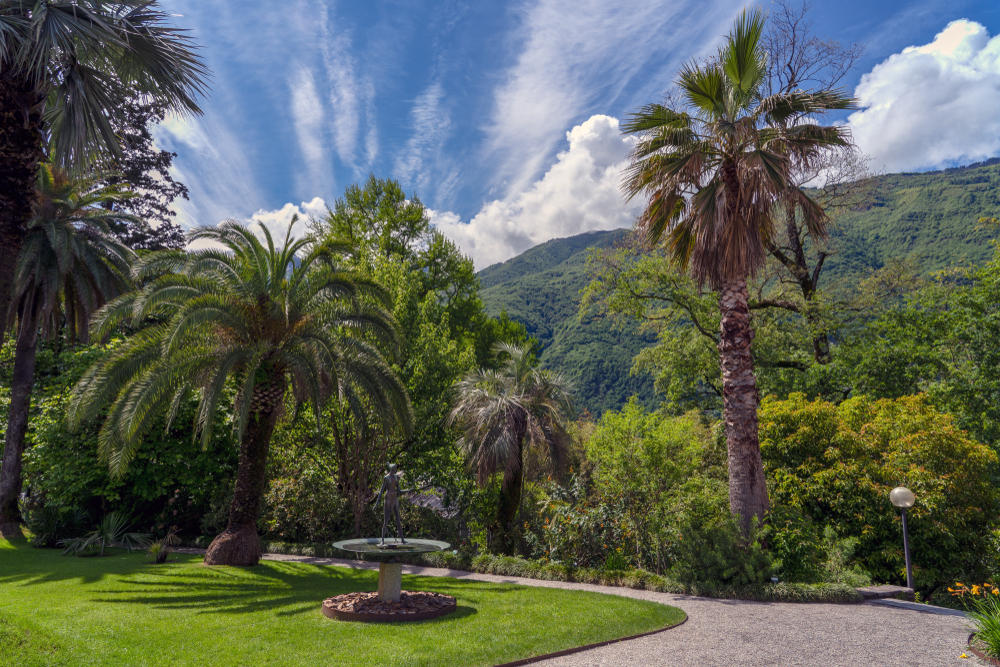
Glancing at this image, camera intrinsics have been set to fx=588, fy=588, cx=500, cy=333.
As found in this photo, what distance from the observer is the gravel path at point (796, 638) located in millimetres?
6934

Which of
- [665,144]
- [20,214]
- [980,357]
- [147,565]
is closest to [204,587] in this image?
[147,565]

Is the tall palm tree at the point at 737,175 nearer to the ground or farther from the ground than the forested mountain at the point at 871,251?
nearer to the ground

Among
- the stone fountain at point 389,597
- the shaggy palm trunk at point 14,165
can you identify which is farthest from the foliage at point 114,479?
the shaggy palm trunk at point 14,165

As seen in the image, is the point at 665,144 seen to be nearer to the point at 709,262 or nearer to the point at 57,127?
the point at 709,262

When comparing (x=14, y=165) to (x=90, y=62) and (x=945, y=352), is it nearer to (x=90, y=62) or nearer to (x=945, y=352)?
(x=90, y=62)

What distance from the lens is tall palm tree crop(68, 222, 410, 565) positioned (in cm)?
1246

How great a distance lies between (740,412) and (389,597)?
25.3ft

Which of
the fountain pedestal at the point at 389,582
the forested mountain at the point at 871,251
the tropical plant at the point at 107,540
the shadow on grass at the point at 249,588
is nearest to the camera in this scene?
the fountain pedestal at the point at 389,582

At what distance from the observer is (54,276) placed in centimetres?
1834

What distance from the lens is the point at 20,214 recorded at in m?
7.61

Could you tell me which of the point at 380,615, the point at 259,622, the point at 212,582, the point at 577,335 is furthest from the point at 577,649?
the point at 577,335

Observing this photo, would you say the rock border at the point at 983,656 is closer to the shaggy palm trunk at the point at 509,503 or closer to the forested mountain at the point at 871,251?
the shaggy palm trunk at the point at 509,503

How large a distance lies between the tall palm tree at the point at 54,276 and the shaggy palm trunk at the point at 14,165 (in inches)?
Result: 456

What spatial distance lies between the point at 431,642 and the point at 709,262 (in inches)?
363
